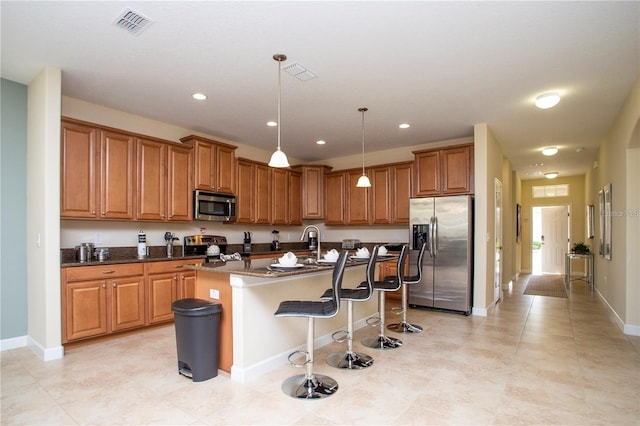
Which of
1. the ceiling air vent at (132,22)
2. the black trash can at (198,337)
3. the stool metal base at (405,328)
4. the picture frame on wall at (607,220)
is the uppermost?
the ceiling air vent at (132,22)

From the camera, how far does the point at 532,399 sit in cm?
256

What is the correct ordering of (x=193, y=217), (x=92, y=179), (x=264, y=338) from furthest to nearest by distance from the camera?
1. (x=193, y=217)
2. (x=92, y=179)
3. (x=264, y=338)

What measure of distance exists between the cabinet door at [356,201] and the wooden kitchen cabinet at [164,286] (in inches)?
130

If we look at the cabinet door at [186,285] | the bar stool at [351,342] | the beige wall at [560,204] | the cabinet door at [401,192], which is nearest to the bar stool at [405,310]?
the bar stool at [351,342]

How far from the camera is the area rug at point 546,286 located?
7004mm

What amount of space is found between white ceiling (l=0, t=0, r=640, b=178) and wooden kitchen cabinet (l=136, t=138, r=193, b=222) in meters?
0.48

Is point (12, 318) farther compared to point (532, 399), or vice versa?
point (12, 318)

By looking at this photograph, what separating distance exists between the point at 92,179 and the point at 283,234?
3745 mm

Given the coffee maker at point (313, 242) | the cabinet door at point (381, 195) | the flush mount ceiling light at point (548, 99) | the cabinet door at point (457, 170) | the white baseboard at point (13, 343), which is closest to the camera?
the white baseboard at point (13, 343)

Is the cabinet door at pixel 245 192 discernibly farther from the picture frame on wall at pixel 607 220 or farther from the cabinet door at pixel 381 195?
the picture frame on wall at pixel 607 220

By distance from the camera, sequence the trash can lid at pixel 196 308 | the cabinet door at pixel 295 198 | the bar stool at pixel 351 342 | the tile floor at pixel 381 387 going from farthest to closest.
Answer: the cabinet door at pixel 295 198
the bar stool at pixel 351 342
the trash can lid at pixel 196 308
the tile floor at pixel 381 387

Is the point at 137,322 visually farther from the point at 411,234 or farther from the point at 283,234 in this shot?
Result: the point at 411,234

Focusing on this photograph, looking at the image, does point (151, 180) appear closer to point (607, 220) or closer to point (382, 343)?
point (382, 343)

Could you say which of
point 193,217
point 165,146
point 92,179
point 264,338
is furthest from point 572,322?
point 92,179
